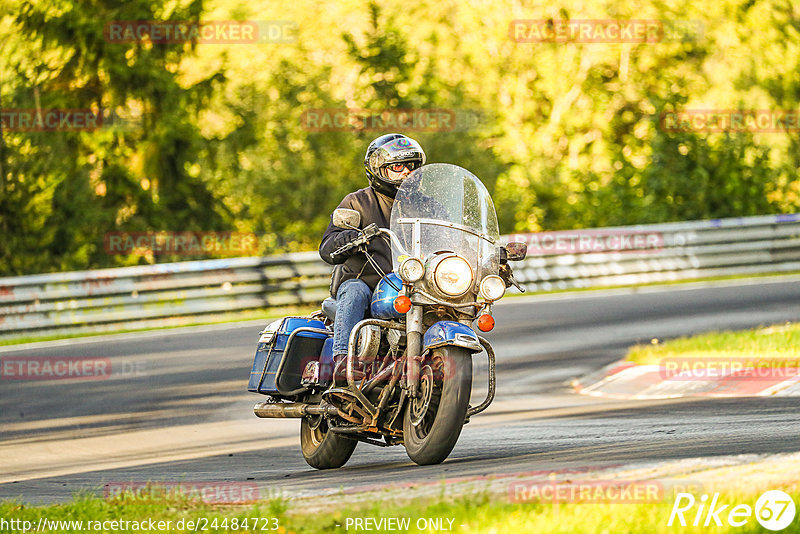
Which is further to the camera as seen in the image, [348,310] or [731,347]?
[731,347]

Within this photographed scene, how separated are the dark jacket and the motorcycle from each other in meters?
0.09

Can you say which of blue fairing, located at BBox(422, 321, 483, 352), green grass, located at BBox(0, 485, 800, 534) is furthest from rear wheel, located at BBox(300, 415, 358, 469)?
green grass, located at BBox(0, 485, 800, 534)

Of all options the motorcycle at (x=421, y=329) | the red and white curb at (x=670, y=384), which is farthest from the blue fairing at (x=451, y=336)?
the red and white curb at (x=670, y=384)

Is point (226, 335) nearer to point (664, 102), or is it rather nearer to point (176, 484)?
point (176, 484)

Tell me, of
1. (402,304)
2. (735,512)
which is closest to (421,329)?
(402,304)

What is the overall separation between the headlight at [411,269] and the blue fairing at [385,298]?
0.28 metres

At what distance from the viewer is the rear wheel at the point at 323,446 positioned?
8391 mm

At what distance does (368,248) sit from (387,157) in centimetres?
60

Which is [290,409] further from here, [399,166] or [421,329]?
[399,166]

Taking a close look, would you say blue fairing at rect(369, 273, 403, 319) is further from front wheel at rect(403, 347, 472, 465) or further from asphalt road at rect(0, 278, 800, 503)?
asphalt road at rect(0, 278, 800, 503)

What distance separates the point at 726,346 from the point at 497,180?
12.7 metres

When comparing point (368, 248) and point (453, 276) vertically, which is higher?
point (368, 248)

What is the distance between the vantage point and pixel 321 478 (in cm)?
748

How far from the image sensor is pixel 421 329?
300 inches
